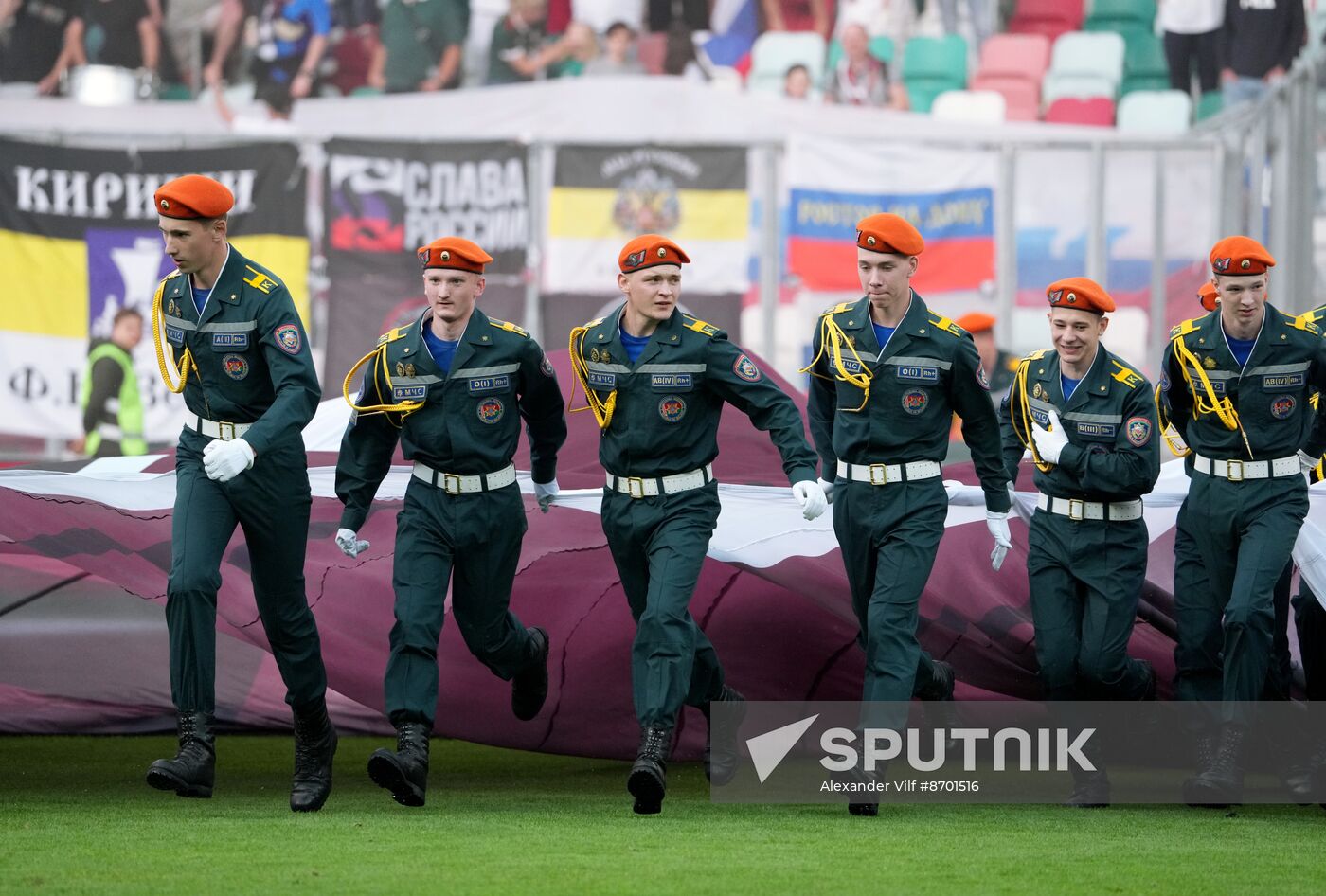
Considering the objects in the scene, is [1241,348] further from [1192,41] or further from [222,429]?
[1192,41]

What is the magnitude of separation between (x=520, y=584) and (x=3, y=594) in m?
2.26

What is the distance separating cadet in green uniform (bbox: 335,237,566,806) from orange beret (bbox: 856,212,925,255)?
111 centimetres

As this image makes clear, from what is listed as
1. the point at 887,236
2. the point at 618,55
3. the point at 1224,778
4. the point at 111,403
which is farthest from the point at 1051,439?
the point at 618,55

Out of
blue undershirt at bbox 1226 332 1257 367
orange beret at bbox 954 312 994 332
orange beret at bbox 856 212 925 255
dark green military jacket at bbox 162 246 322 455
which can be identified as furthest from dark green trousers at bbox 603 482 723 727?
orange beret at bbox 954 312 994 332

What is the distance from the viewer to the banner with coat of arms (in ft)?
38.3

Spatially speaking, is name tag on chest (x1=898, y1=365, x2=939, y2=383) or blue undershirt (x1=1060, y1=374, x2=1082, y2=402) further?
blue undershirt (x1=1060, y1=374, x2=1082, y2=402)

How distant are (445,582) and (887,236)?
5.83 ft

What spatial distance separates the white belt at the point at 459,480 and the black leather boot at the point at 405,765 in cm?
74

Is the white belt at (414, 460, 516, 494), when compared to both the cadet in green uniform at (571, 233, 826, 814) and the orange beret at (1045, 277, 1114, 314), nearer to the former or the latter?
the cadet in green uniform at (571, 233, 826, 814)

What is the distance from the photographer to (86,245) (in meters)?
11.5

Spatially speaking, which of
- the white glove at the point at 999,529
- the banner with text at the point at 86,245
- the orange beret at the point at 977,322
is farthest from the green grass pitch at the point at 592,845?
the banner with text at the point at 86,245

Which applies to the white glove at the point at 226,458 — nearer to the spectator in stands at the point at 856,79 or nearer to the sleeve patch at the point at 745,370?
the sleeve patch at the point at 745,370

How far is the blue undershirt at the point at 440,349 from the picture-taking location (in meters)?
5.75

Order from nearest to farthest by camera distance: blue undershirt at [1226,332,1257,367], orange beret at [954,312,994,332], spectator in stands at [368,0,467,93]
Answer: blue undershirt at [1226,332,1257,367] < orange beret at [954,312,994,332] < spectator in stands at [368,0,467,93]
